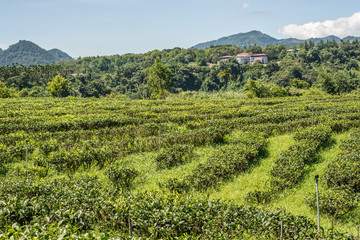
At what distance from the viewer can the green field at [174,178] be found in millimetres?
7207

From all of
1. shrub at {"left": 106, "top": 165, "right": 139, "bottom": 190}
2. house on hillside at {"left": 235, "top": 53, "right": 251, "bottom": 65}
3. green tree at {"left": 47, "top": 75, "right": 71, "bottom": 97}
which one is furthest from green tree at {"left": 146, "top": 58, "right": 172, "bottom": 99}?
house on hillside at {"left": 235, "top": 53, "right": 251, "bottom": 65}

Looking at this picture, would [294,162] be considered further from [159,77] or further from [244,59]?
[244,59]

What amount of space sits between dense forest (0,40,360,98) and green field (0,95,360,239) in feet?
106

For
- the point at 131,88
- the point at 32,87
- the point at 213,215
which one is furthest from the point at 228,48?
the point at 213,215

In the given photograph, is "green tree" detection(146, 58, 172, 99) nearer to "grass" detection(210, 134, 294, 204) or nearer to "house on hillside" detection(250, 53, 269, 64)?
"grass" detection(210, 134, 294, 204)

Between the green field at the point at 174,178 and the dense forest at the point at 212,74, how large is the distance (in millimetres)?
32444

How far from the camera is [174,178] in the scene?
11.1 meters

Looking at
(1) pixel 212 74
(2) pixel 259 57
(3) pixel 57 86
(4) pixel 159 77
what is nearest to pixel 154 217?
(4) pixel 159 77

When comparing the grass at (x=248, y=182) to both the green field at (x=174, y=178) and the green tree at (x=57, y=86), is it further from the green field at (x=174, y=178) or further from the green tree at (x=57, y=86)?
the green tree at (x=57, y=86)

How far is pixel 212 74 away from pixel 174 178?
100680 mm

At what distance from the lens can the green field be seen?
7.21m

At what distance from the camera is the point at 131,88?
103 m

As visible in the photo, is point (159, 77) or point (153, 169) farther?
point (159, 77)

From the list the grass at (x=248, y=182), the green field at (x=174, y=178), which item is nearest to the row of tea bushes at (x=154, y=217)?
the green field at (x=174, y=178)
